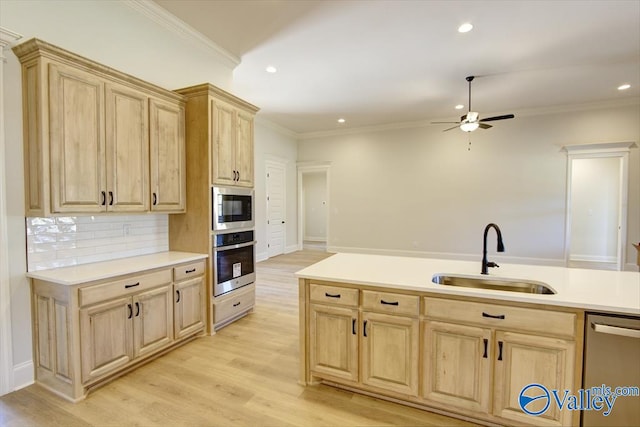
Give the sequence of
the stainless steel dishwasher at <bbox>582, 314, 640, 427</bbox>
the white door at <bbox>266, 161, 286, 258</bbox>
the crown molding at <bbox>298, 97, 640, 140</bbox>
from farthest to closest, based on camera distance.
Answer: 1. the white door at <bbox>266, 161, 286, 258</bbox>
2. the crown molding at <bbox>298, 97, 640, 140</bbox>
3. the stainless steel dishwasher at <bbox>582, 314, 640, 427</bbox>

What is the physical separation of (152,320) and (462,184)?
6.63 m

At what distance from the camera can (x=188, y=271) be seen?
290 cm

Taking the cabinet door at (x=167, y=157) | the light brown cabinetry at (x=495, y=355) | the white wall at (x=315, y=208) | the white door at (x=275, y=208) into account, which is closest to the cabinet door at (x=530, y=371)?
the light brown cabinetry at (x=495, y=355)

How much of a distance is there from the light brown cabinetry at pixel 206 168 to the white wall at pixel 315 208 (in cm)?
742

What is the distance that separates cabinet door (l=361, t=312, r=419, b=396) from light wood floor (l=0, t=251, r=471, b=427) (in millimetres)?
198

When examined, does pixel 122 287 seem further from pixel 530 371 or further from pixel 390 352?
pixel 530 371

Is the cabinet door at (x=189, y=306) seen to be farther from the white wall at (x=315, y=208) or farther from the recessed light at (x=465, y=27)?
the white wall at (x=315, y=208)

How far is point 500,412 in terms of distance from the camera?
1.73 m

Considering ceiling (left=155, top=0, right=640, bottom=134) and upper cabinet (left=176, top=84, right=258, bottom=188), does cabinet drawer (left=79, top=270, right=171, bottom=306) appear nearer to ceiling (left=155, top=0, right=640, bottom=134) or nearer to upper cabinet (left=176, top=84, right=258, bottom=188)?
upper cabinet (left=176, top=84, right=258, bottom=188)

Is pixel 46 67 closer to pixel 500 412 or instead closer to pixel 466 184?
pixel 500 412

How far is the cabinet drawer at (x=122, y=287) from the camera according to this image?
2098 millimetres

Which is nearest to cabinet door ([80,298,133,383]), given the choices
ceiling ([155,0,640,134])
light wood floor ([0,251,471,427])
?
light wood floor ([0,251,471,427])

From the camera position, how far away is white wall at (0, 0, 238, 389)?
2.15 m

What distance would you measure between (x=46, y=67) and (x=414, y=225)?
22.6 ft
